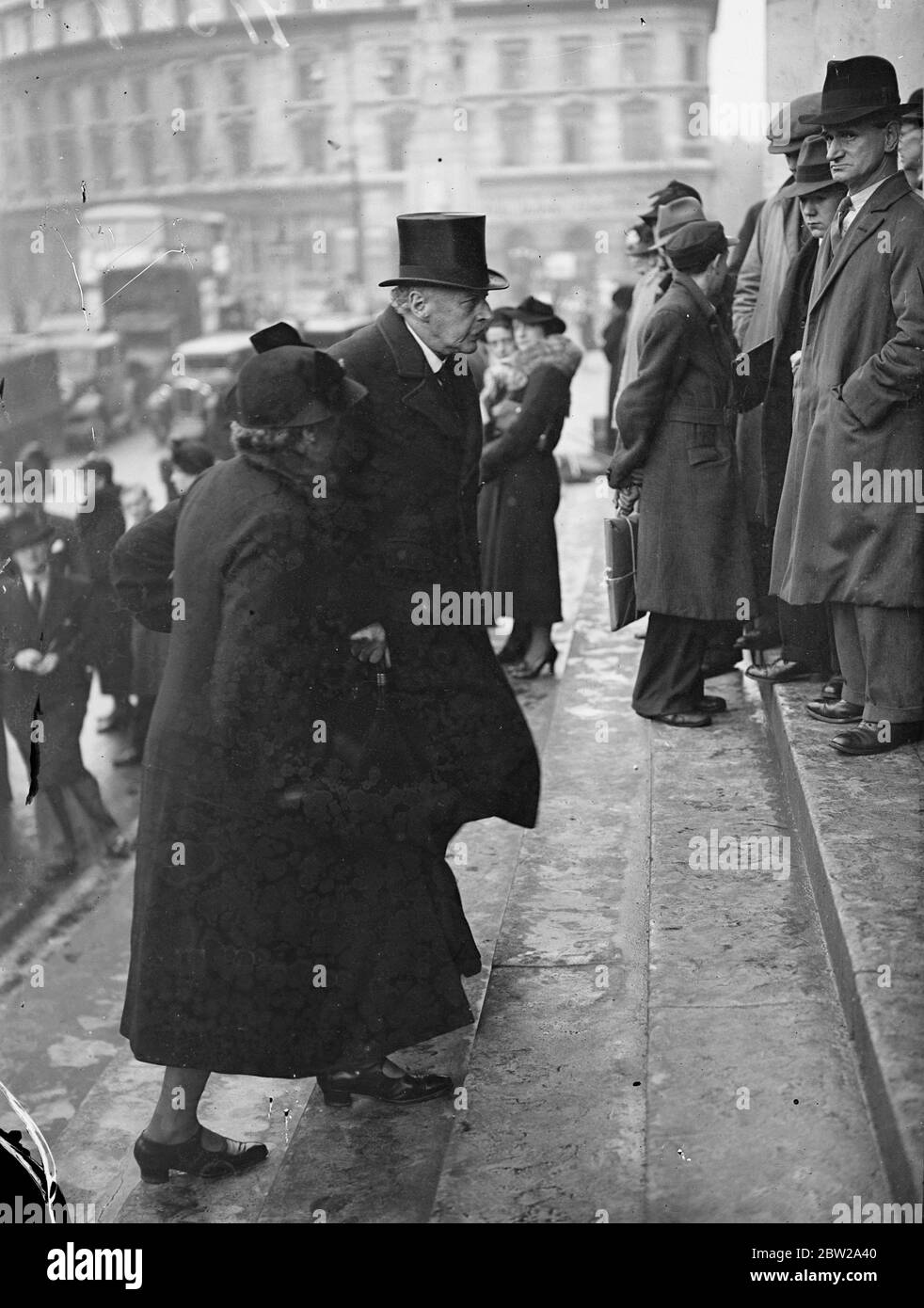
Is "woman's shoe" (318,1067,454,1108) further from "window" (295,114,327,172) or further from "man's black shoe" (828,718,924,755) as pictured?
"window" (295,114,327,172)

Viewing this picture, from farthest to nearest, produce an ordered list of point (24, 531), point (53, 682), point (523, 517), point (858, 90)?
point (24, 531) < point (53, 682) < point (523, 517) < point (858, 90)

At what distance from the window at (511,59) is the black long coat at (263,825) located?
17.9ft

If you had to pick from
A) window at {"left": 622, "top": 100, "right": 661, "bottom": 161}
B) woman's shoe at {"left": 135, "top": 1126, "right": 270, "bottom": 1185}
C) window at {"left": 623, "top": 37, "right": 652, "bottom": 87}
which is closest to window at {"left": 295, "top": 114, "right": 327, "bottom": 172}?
window at {"left": 622, "top": 100, "right": 661, "bottom": 161}

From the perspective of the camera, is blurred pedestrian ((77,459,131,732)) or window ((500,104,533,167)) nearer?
blurred pedestrian ((77,459,131,732))

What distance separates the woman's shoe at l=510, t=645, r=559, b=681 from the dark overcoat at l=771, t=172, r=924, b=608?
2983mm

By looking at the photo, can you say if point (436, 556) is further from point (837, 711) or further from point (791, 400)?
point (791, 400)

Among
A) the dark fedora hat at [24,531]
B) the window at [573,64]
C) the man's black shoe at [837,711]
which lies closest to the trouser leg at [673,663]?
the man's black shoe at [837,711]

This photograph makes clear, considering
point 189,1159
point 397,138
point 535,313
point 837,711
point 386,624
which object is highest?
point 397,138

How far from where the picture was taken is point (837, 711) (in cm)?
470

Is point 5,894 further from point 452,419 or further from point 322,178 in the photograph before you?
point 322,178

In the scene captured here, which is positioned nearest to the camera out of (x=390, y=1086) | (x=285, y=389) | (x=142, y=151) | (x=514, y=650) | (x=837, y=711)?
(x=285, y=389)

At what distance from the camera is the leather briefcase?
554 centimetres

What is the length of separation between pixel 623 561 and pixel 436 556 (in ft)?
6.39

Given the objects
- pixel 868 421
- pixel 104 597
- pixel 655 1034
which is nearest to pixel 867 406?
pixel 868 421
